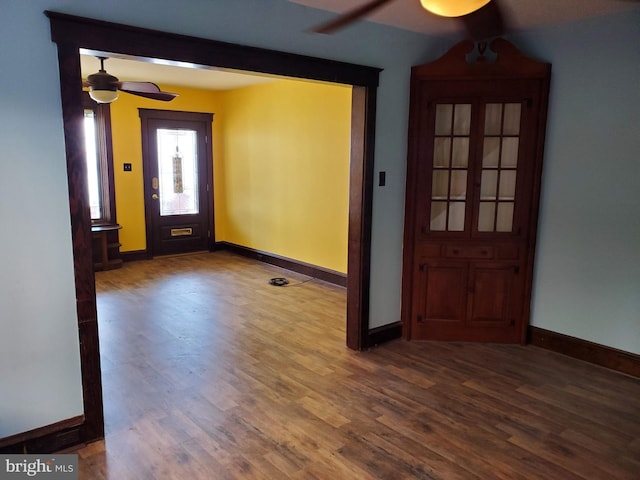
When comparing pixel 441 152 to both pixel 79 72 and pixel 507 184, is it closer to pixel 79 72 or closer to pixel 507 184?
pixel 507 184

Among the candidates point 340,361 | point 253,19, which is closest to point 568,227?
point 340,361

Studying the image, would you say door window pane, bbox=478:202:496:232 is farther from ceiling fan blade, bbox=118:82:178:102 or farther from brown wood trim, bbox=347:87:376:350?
ceiling fan blade, bbox=118:82:178:102

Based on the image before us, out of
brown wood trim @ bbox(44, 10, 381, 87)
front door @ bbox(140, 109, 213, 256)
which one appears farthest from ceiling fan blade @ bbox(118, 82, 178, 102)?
front door @ bbox(140, 109, 213, 256)

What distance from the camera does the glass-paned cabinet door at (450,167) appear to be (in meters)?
3.74

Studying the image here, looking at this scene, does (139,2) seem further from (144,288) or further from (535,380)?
(144,288)

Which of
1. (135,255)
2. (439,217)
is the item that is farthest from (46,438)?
(135,255)

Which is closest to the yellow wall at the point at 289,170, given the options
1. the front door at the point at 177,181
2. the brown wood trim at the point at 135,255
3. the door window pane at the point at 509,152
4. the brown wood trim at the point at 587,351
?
the front door at the point at 177,181

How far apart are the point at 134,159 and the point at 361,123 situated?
14.7ft

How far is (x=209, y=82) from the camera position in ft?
21.4

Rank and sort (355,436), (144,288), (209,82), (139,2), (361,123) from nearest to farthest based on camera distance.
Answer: (139,2) < (355,436) < (361,123) < (144,288) < (209,82)

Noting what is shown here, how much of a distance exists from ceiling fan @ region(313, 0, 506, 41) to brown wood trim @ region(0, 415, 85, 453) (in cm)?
235

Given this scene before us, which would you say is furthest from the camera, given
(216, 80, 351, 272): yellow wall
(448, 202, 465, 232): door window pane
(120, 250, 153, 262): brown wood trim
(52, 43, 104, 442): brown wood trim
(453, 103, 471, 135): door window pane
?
(120, 250, 153, 262): brown wood trim

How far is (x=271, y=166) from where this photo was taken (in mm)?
6555

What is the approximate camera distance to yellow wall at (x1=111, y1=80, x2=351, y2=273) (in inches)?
218
